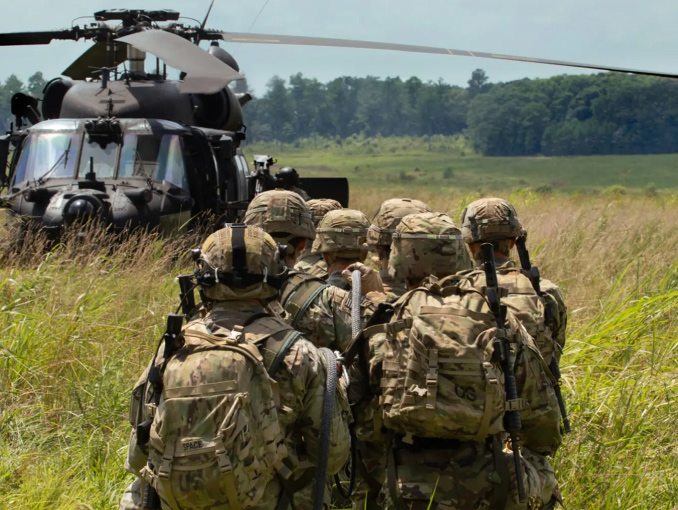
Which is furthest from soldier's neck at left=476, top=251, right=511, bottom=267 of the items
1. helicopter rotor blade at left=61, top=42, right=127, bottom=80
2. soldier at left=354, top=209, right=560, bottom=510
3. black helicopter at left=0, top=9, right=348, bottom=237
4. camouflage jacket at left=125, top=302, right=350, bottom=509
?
helicopter rotor blade at left=61, top=42, right=127, bottom=80

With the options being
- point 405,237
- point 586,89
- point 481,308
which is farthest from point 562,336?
point 586,89

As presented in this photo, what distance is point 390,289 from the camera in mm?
4227

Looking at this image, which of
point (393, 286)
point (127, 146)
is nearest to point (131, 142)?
point (127, 146)

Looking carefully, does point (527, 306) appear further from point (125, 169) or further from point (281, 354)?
point (125, 169)

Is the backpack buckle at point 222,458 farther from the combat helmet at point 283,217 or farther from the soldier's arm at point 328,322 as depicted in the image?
the combat helmet at point 283,217

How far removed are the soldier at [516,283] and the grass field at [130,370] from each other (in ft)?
2.39

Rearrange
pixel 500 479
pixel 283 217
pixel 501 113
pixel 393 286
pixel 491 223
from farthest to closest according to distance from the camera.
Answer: pixel 501 113
pixel 283 217
pixel 393 286
pixel 491 223
pixel 500 479

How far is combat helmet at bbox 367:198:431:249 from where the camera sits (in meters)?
4.39

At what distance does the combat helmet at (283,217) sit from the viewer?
15.2 feet

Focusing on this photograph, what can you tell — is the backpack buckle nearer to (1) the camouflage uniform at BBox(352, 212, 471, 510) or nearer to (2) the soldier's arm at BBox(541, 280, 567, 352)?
(1) the camouflage uniform at BBox(352, 212, 471, 510)

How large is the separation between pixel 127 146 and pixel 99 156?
0.96ft

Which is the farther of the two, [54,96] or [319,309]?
[54,96]

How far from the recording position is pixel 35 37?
31.0 ft

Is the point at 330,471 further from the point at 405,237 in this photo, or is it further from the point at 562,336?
the point at 562,336
